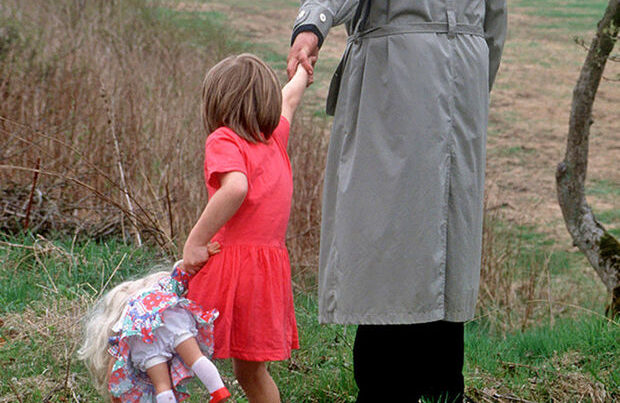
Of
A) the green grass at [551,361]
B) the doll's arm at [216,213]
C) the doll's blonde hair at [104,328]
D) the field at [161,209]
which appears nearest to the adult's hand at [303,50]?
the doll's arm at [216,213]

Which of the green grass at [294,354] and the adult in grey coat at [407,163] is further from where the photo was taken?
the green grass at [294,354]

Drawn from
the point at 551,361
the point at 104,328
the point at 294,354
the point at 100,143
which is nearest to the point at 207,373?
the point at 104,328

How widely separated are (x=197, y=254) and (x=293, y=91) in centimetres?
61

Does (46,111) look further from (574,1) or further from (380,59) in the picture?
(574,1)

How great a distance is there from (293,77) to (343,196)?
39 cm

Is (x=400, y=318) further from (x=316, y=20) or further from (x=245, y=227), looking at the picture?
(x=316, y=20)

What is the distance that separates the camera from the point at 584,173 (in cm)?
490

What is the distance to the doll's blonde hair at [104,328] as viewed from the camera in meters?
2.46

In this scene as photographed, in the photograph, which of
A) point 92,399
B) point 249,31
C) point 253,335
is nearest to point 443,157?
point 253,335

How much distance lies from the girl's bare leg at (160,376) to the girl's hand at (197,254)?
27cm

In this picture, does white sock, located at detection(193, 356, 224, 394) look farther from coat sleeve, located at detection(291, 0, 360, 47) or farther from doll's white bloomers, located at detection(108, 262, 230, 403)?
coat sleeve, located at detection(291, 0, 360, 47)

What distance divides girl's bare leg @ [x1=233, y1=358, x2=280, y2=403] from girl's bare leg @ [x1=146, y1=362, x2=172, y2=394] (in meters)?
0.23

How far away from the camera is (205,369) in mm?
2291

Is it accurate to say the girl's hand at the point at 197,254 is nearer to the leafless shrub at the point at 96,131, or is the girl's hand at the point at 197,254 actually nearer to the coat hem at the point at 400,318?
the coat hem at the point at 400,318
